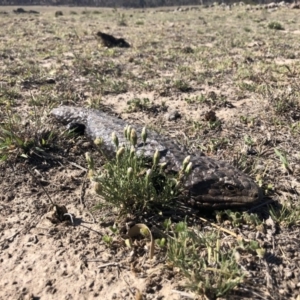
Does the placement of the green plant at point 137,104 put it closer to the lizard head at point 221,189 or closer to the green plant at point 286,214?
the lizard head at point 221,189

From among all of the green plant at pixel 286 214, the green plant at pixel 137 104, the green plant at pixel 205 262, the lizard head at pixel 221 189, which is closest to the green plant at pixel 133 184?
the lizard head at pixel 221 189

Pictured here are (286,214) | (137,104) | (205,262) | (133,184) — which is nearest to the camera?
(205,262)

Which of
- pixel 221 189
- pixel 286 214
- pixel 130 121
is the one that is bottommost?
pixel 130 121

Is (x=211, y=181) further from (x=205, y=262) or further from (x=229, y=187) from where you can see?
(x=205, y=262)

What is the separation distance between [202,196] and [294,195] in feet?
2.64

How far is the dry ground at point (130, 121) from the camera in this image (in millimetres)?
2174

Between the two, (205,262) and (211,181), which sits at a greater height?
(211,181)

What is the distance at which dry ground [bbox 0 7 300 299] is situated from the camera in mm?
2174

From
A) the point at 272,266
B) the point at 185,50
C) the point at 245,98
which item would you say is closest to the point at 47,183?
the point at 272,266

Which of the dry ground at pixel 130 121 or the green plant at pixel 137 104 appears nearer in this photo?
the dry ground at pixel 130 121

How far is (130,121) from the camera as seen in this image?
4355mm

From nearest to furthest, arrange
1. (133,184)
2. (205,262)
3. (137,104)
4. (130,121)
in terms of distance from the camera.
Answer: (205,262)
(133,184)
(130,121)
(137,104)

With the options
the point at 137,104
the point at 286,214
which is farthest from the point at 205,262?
the point at 137,104

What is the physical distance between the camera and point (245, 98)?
5.02 meters
